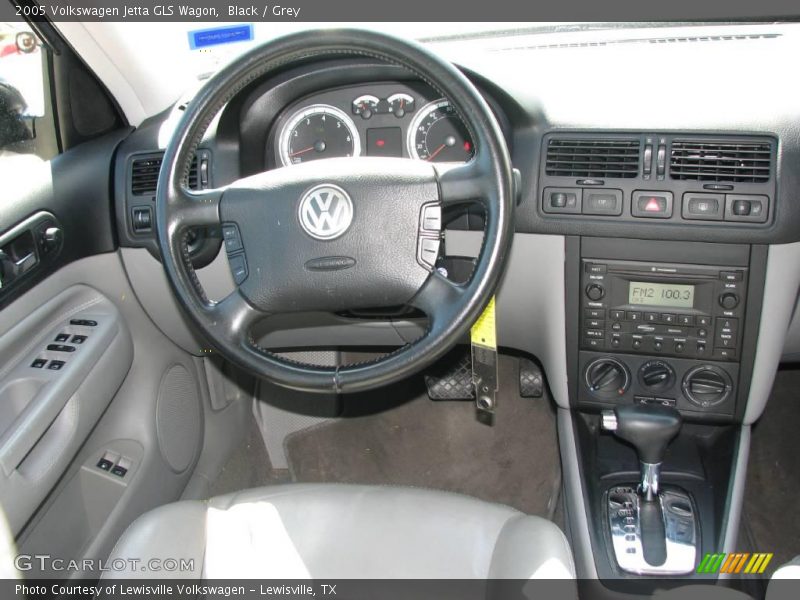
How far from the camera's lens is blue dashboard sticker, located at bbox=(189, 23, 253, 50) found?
6.26ft

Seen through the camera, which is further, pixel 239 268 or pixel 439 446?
pixel 439 446

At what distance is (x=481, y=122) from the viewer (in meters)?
1.23

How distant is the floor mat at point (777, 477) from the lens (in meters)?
2.13

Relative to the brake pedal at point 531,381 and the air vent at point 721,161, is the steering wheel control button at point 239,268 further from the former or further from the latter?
the brake pedal at point 531,381

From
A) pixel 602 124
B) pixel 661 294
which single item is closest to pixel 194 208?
pixel 602 124

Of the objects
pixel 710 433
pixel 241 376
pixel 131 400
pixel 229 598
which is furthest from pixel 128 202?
pixel 710 433

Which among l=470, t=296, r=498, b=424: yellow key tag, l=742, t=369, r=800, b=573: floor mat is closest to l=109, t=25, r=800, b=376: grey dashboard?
l=470, t=296, r=498, b=424: yellow key tag

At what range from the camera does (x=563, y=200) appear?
65.3 inches

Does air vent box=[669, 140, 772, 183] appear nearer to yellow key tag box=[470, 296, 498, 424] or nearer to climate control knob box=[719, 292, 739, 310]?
climate control knob box=[719, 292, 739, 310]

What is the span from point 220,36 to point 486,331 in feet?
3.53

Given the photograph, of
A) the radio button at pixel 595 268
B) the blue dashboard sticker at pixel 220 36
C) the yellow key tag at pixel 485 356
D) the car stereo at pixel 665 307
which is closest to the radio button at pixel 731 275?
the car stereo at pixel 665 307

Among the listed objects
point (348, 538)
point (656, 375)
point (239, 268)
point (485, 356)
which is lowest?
point (348, 538)

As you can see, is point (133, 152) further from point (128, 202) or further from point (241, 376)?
point (241, 376)

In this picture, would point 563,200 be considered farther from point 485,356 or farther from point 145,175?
point 145,175
